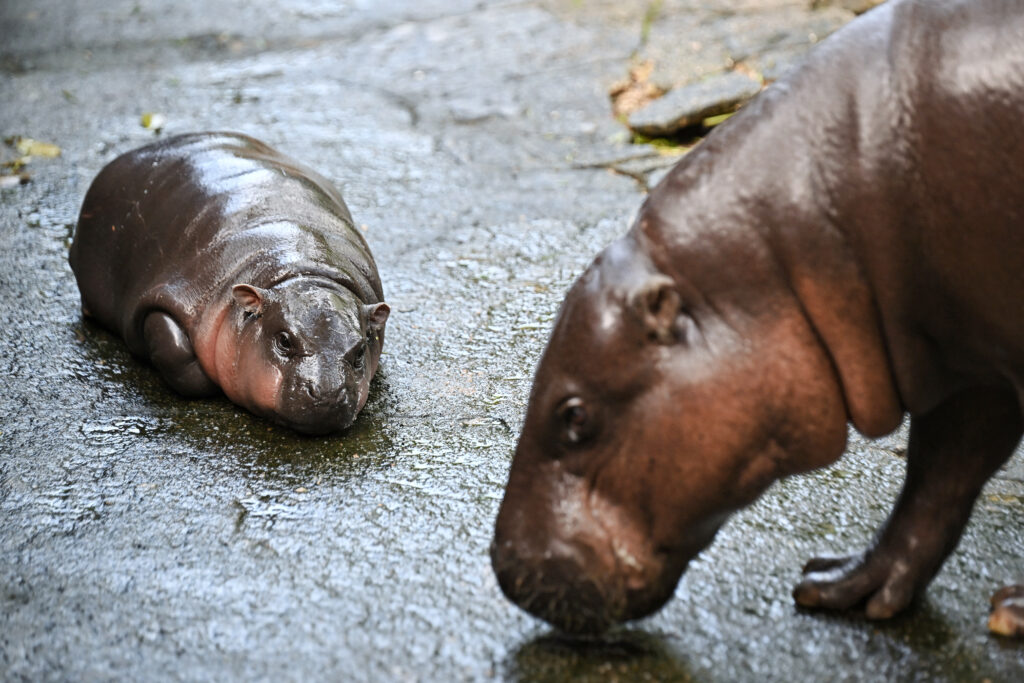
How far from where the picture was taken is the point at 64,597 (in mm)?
3207

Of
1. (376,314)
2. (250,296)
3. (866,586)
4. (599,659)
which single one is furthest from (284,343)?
(866,586)

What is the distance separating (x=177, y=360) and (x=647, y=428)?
255 cm

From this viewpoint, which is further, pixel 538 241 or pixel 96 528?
pixel 538 241

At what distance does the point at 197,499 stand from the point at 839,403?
2.12m

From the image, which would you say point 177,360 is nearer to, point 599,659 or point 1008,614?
point 599,659

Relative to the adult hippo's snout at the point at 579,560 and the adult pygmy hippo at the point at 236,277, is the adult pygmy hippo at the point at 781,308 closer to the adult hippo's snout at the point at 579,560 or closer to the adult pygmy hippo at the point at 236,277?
the adult hippo's snout at the point at 579,560

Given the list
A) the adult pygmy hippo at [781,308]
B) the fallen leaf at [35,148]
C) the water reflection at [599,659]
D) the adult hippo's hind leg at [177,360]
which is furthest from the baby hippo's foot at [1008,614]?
the fallen leaf at [35,148]

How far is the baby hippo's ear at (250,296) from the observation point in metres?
4.42

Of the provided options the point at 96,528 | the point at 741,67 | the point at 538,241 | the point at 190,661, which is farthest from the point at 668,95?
the point at 190,661

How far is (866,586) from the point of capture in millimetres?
3027

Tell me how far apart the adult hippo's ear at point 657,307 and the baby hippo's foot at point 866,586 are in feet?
3.07

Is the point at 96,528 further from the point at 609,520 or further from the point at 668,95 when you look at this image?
the point at 668,95

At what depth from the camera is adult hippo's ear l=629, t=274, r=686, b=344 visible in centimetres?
250

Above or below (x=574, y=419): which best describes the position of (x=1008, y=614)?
below
